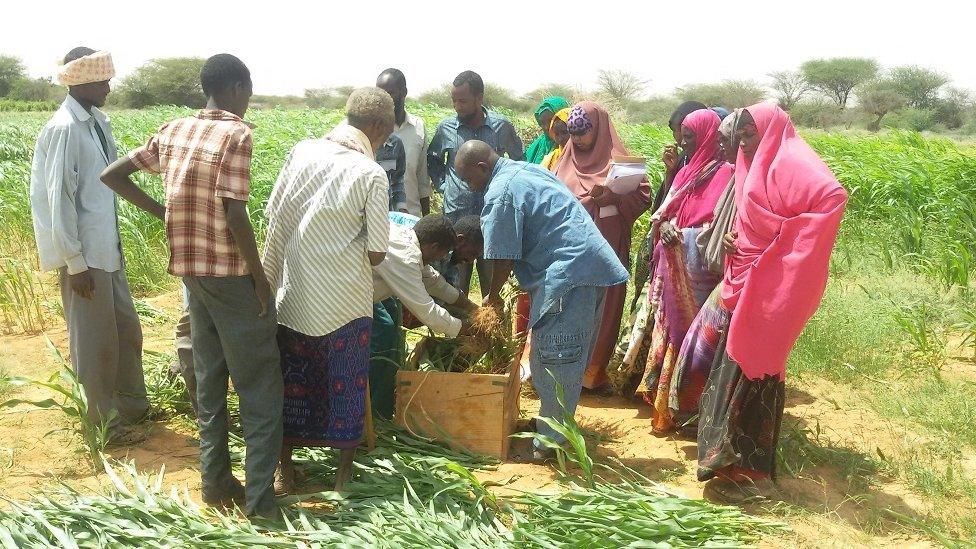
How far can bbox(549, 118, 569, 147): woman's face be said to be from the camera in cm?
601

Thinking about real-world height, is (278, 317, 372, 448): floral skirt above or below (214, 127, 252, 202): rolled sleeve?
below

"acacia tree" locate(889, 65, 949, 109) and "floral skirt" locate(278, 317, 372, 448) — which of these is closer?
"floral skirt" locate(278, 317, 372, 448)

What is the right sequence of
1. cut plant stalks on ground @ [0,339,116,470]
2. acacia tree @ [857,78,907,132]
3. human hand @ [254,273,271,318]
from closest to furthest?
human hand @ [254,273,271,318]
cut plant stalks on ground @ [0,339,116,470]
acacia tree @ [857,78,907,132]

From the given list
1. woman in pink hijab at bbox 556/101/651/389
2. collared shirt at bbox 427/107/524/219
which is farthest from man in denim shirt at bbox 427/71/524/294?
woman in pink hijab at bbox 556/101/651/389

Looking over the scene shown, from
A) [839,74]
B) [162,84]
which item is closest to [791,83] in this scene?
[839,74]

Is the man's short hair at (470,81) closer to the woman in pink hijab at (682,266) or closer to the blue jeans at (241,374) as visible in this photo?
the woman in pink hijab at (682,266)

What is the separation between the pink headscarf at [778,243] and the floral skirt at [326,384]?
168 centimetres

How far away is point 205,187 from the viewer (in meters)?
3.25

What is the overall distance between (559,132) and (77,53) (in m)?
3.19

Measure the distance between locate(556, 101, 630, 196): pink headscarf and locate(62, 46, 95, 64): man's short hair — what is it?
272cm

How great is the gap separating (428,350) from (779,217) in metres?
1.98

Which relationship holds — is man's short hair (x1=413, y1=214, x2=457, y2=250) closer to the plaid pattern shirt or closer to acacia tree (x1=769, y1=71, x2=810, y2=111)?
the plaid pattern shirt

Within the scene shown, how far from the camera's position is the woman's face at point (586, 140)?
5074 millimetres

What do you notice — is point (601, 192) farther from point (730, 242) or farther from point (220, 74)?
point (220, 74)
